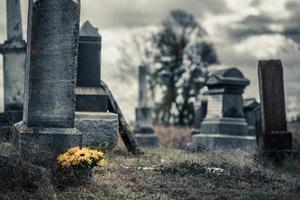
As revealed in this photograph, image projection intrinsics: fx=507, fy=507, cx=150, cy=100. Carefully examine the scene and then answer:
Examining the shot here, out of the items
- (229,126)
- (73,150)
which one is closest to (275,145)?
(229,126)

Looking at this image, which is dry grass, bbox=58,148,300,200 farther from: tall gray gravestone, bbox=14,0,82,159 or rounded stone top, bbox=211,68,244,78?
rounded stone top, bbox=211,68,244,78

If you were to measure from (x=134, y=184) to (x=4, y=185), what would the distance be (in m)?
2.08

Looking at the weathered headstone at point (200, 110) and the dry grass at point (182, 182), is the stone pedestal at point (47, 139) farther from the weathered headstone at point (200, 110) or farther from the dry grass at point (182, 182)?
the weathered headstone at point (200, 110)

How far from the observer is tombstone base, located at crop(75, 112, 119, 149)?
11.1m

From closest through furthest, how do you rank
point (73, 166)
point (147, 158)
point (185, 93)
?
1. point (73, 166)
2. point (147, 158)
3. point (185, 93)

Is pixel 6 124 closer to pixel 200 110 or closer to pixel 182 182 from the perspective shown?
pixel 182 182

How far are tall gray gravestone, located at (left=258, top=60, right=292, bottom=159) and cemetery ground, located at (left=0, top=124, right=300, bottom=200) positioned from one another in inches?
69.6

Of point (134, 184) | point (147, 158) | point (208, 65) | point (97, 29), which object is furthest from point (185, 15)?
point (134, 184)

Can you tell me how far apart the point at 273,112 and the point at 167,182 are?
5415 millimetres

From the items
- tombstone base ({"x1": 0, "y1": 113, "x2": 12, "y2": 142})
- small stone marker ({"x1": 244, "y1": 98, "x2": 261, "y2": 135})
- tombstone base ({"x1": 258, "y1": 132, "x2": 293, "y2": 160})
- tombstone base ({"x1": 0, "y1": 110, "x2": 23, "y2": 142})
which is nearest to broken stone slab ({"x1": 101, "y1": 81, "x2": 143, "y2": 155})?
tombstone base ({"x1": 0, "y1": 110, "x2": 23, "y2": 142})

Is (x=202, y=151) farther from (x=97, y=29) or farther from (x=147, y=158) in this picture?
(x=97, y=29)

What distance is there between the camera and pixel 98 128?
11195mm

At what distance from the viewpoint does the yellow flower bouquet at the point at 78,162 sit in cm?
732

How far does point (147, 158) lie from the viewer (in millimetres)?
10469
